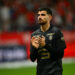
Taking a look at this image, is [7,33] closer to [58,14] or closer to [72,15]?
[58,14]

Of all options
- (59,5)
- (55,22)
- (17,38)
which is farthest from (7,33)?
(59,5)

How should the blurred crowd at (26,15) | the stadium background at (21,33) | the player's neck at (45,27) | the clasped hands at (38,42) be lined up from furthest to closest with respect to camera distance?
the blurred crowd at (26,15), the stadium background at (21,33), the player's neck at (45,27), the clasped hands at (38,42)

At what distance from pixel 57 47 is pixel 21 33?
367 inches

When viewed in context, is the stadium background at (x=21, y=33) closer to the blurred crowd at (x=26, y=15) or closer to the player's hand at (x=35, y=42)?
the blurred crowd at (x=26, y=15)

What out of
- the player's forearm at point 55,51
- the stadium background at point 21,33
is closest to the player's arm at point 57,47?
the player's forearm at point 55,51

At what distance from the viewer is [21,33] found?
1525 centimetres

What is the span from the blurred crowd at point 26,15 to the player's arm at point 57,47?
9100mm

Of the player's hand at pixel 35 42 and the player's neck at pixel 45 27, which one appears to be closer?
the player's hand at pixel 35 42

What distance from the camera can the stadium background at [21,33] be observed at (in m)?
14.3

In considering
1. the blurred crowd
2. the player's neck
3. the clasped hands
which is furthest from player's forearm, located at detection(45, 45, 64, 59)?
the blurred crowd

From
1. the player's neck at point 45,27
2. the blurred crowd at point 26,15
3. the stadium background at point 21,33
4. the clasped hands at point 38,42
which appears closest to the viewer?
the clasped hands at point 38,42

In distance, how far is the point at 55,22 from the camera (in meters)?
16.5

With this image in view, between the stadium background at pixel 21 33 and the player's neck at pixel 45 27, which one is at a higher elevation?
the player's neck at pixel 45 27

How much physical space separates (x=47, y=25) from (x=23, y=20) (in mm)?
9577
